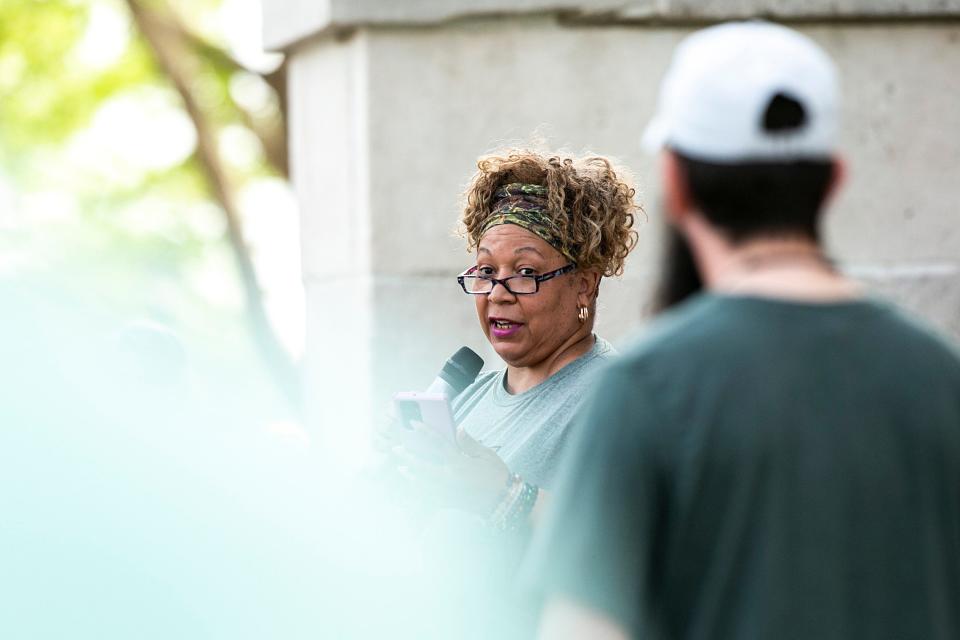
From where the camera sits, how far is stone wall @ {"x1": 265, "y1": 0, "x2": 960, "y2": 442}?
4852mm

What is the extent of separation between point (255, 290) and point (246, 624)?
8.74m

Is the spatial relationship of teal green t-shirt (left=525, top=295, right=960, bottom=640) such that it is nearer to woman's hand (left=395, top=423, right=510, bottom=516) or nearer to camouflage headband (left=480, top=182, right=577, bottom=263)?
woman's hand (left=395, top=423, right=510, bottom=516)

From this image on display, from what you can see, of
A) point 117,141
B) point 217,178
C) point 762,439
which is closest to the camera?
point 762,439

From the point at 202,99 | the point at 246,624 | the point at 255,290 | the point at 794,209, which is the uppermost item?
the point at 202,99

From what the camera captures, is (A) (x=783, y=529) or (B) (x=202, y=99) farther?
(B) (x=202, y=99)

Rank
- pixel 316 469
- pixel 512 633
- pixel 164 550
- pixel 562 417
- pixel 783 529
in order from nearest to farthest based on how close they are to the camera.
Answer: pixel 783 529 → pixel 164 550 → pixel 316 469 → pixel 512 633 → pixel 562 417

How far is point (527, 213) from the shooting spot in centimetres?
326

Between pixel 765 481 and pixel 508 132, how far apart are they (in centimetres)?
345

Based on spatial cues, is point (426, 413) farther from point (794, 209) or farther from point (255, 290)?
point (255, 290)

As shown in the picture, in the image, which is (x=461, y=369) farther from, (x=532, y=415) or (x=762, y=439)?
(x=762, y=439)

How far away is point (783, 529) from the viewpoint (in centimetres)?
160

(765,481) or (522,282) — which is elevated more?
(522,282)

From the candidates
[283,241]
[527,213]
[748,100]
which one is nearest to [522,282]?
[527,213]

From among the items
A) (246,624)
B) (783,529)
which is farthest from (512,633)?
(783,529)
